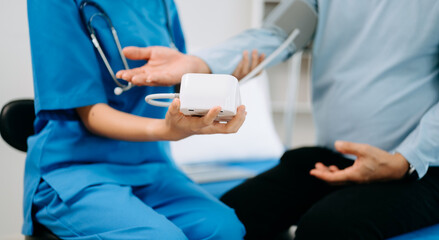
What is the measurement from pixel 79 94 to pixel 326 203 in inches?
22.9

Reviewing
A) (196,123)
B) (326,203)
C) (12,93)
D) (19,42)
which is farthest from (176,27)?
(12,93)

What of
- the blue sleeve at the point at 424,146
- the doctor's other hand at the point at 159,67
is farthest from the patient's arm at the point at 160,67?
the blue sleeve at the point at 424,146

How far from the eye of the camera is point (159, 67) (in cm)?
73

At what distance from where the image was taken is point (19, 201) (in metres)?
1.47

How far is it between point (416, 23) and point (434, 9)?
5 cm

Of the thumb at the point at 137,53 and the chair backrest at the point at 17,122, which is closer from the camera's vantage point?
the thumb at the point at 137,53

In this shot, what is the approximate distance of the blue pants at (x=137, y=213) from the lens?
64cm

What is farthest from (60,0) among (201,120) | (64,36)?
(201,120)

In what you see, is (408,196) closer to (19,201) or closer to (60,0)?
(60,0)

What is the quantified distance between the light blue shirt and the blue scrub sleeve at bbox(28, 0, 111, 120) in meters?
0.26

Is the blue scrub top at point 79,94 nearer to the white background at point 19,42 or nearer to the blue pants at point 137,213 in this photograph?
the blue pants at point 137,213

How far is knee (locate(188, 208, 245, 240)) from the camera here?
2.32ft

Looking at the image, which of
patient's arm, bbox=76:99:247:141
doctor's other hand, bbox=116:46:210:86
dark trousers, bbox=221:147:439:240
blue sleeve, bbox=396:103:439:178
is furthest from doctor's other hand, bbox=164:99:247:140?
blue sleeve, bbox=396:103:439:178

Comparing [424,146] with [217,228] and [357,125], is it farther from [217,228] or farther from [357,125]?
[217,228]
